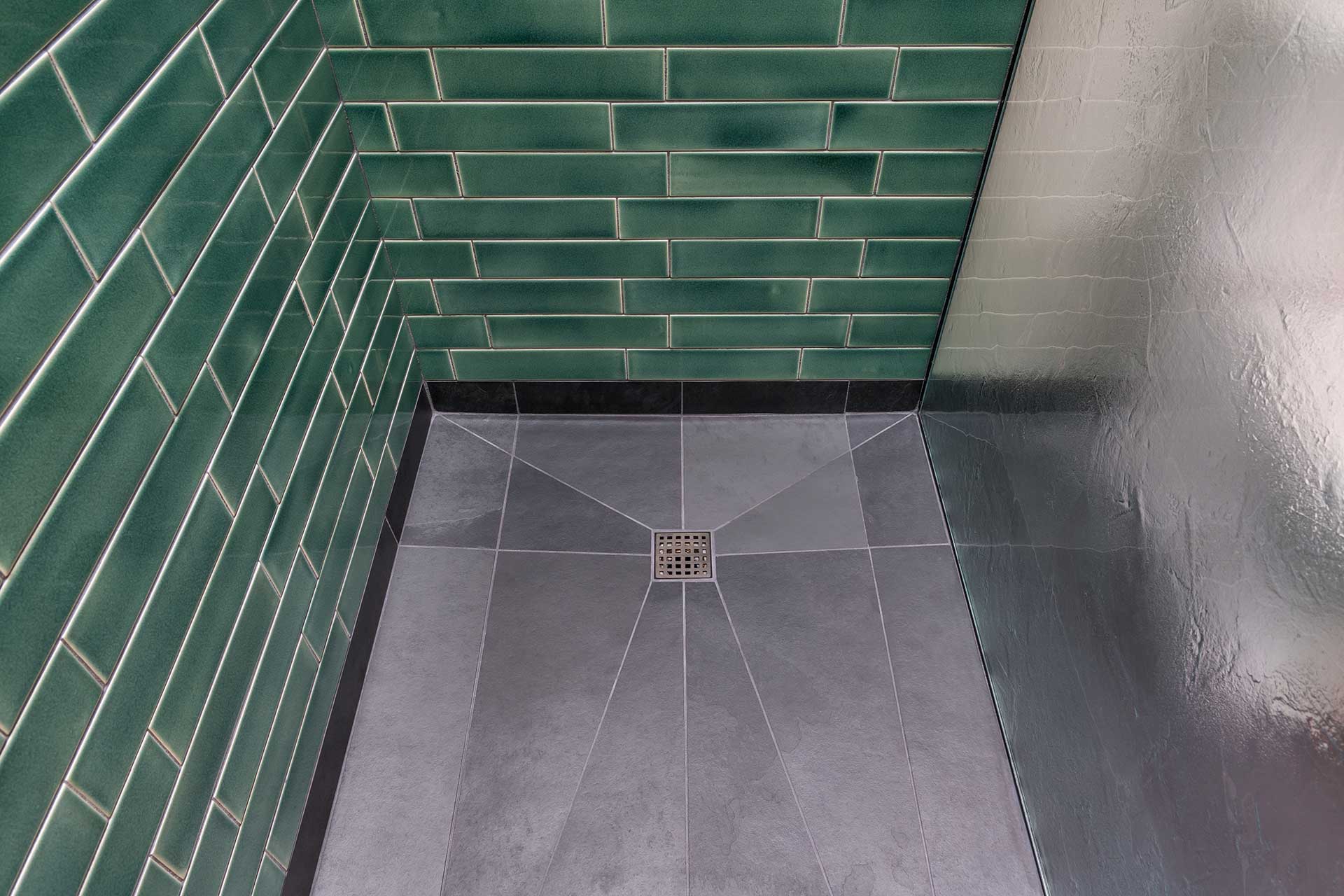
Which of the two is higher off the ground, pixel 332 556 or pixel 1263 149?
pixel 1263 149

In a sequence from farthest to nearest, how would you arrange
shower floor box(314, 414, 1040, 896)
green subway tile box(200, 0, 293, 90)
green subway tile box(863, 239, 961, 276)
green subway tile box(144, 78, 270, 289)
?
green subway tile box(863, 239, 961, 276) < shower floor box(314, 414, 1040, 896) < green subway tile box(200, 0, 293, 90) < green subway tile box(144, 78, 270, 289)

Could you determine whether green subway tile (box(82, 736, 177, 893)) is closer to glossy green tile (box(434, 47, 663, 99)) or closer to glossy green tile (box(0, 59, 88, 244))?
glossy green tile (box(0, 59, 88, 244))

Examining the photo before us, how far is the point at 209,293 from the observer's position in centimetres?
129

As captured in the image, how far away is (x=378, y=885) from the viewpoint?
1702mm

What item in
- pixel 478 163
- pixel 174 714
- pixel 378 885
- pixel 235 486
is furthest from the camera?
pixel 478 163

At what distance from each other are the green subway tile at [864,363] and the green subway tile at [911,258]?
9.0 inches

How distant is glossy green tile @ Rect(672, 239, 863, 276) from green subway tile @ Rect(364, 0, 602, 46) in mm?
519

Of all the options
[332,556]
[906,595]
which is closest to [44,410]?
[332,556]

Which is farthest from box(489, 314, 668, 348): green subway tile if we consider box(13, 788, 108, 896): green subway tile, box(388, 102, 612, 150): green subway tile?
box(13, 788, 108, 896): green subway tile

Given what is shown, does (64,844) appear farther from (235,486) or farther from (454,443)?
(454,443)

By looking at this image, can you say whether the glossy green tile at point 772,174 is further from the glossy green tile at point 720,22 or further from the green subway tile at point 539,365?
the green subway tile at point 539,365

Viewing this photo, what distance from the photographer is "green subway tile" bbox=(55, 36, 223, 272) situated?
1024mm

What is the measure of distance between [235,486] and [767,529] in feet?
3.98

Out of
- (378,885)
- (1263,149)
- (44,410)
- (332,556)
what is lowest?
(378,885)
